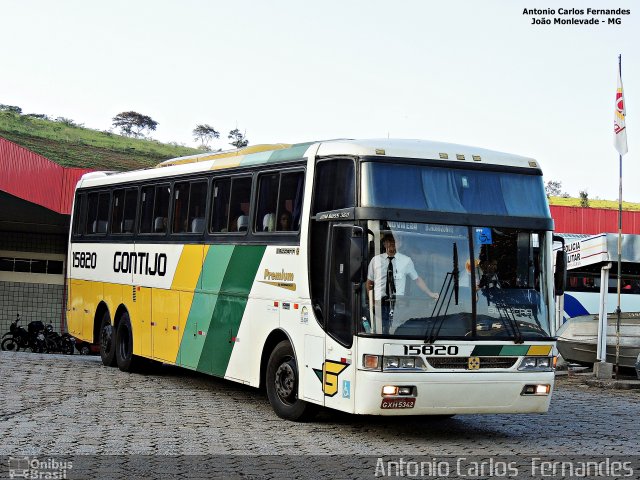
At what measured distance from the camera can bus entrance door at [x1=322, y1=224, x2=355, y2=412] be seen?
38.2ft

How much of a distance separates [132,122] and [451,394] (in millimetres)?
114905

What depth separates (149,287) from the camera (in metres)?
17.3

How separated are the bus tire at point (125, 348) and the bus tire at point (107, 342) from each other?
232mm

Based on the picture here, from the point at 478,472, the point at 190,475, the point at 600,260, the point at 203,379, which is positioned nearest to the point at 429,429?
the point at 478,472

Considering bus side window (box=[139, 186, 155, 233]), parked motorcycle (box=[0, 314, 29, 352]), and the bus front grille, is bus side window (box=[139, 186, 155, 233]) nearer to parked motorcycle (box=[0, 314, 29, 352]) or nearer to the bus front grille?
the bus front grille

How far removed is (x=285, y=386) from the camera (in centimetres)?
1309

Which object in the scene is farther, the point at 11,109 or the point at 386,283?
the point at 11,109

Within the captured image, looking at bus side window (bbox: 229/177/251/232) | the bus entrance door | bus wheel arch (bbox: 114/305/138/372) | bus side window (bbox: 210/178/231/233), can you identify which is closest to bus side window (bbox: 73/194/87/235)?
bus wheel arch (bbox: 114/305/138/372)

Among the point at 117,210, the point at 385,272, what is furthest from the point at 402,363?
the point at 117,210

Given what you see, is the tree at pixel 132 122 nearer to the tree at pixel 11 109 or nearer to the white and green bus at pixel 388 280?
the tree at pixel 11 109

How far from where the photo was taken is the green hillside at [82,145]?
81500 mm

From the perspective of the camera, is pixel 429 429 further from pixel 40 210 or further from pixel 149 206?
pixel 40 210

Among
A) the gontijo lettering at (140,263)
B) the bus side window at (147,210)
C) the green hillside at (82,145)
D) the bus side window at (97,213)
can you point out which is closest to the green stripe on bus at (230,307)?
the gontijo lettering at (140,263)

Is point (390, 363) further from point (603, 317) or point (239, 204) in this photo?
point (603, 317)
